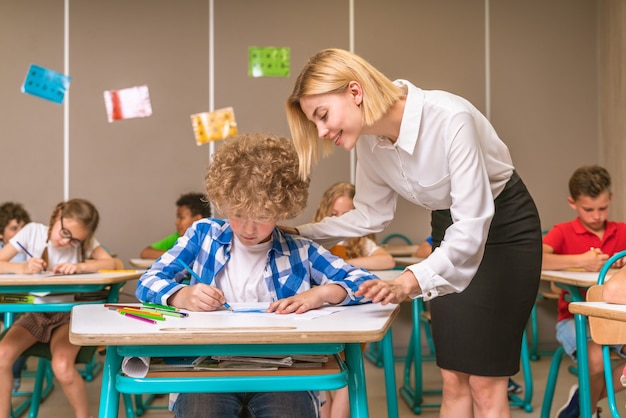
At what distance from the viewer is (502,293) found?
5.96ft

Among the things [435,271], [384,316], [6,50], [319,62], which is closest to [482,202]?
[435,271]

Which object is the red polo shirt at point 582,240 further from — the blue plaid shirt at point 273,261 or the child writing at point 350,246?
the blue plaid shirt at point 273,261

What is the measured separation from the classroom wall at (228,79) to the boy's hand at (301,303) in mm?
3026

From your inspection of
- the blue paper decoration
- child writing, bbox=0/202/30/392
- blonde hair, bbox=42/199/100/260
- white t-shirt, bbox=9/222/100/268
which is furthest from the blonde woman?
the blue paper decoration

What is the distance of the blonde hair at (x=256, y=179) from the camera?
1631 millimetres

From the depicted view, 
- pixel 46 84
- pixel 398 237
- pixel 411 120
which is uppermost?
pixel 46 84

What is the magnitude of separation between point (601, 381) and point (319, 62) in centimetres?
160

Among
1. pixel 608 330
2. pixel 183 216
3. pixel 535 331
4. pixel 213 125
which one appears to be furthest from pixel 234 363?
pixel 535 331

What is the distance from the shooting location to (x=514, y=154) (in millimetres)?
4832

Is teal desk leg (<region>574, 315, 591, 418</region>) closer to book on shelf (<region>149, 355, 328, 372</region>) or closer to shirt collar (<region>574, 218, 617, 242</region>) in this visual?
shirt collar (<region>574, 218, 617, 242</region>)

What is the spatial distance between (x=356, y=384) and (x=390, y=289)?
204 mm

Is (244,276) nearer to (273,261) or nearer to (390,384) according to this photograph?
(273,261)

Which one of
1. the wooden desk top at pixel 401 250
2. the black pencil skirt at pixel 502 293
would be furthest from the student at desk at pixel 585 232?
the wooden desk top at pixel 401 250

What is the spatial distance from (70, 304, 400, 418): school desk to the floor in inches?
72.8
